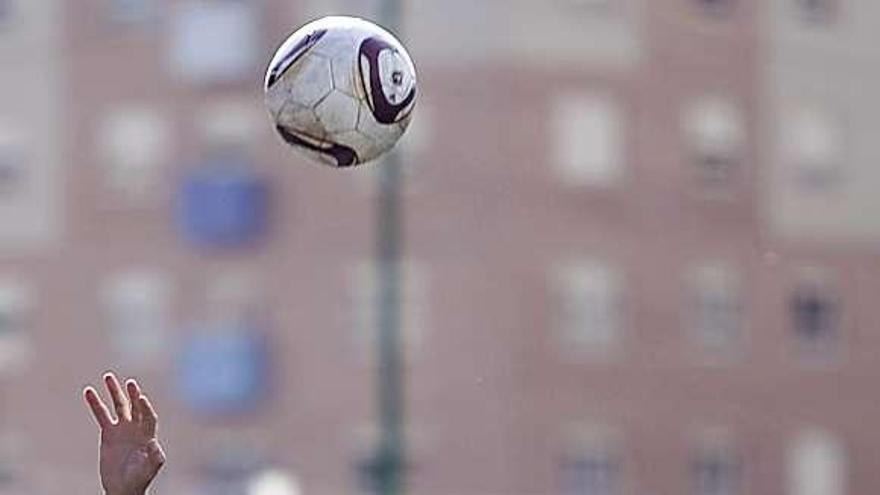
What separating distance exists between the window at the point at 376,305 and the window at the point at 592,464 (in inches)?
87.8

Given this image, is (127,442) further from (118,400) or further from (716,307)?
(716,307)

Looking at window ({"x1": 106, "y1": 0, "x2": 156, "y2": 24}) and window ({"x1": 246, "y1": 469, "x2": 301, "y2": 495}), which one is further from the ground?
window ({"x1": 106, "y1": 0, "x2": 156, "y2": 24})

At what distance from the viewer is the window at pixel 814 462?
37.5 m

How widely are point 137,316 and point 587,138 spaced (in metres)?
6.15

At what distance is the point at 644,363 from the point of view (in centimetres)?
Result: 3609

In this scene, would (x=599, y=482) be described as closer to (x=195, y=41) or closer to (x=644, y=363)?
(x=644, y=363)

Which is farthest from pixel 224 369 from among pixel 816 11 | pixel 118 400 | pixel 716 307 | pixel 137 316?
pixel 118 400

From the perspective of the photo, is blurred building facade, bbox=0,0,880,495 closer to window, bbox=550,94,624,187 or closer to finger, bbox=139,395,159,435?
window, bbox=550,94,624,187

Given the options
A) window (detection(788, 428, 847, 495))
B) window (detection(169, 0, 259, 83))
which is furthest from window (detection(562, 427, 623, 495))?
window (detection(169, 0, 259, 83))

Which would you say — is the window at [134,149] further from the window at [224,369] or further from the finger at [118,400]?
the finger at [118,400]

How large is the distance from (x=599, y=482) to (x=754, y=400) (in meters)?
2.16

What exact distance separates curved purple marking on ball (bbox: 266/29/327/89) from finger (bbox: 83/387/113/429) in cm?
194

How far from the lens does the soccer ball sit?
8203mm

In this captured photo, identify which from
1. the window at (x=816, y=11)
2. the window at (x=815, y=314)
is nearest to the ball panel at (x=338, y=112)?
the window at (x=815, y=314)
